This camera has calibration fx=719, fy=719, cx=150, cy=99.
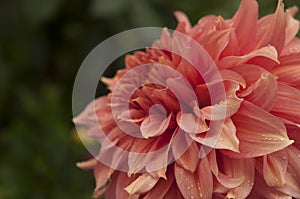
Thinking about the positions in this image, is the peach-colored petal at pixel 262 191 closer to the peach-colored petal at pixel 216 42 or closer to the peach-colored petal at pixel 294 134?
the peach-colored petal at pixel 294 134

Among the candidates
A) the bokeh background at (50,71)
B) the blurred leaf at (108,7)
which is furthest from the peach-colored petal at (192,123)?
the blurred leaf at (108,7)

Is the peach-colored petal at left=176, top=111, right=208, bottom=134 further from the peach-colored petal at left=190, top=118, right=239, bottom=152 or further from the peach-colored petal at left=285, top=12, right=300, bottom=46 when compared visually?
the peach-colored petal at left=285, top=12, right=300, bottom=46

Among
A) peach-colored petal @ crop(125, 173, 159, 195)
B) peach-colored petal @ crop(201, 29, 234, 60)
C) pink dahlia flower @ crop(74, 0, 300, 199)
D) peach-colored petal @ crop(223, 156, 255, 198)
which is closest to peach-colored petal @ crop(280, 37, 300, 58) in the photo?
pink dahlia flower @ crop(74, 0, 300, 199)

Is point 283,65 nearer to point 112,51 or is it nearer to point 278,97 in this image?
point 278,97

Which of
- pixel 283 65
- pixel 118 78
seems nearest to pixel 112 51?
Answer: pixel 118 78

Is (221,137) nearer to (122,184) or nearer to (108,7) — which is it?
(122,184)
